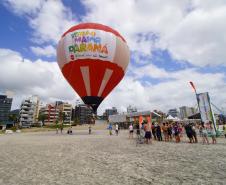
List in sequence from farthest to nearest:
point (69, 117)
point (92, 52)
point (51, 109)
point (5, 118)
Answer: point (69, 117), point (51, 109), point (5, 118), point (92, 52)

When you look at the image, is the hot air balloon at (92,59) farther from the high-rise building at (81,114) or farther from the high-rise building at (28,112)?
the high-rise building at (81,114)

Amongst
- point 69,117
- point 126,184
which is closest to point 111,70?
point 126,184

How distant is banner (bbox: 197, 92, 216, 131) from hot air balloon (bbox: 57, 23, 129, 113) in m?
10.0

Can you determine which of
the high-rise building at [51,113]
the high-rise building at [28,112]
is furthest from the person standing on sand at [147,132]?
the high-rise building at [51,113]

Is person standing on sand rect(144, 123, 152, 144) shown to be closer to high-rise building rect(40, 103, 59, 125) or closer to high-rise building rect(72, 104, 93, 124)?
high-rise building rect(40, 103, 59, 125)

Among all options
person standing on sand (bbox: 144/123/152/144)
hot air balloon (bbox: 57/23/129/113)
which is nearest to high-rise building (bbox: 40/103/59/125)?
hot air balloon (bbox: 57/23/129/113)

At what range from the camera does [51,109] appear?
438 feet

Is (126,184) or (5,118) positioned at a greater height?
(5,118)

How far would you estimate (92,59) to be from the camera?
20625 millimetres

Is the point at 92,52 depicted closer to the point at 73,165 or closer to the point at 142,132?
the point at 142,132

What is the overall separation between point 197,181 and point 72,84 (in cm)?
1984

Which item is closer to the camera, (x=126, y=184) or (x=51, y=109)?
(x=126, y=184)

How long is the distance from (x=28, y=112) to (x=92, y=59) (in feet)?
378

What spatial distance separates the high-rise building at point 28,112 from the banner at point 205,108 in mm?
118414
